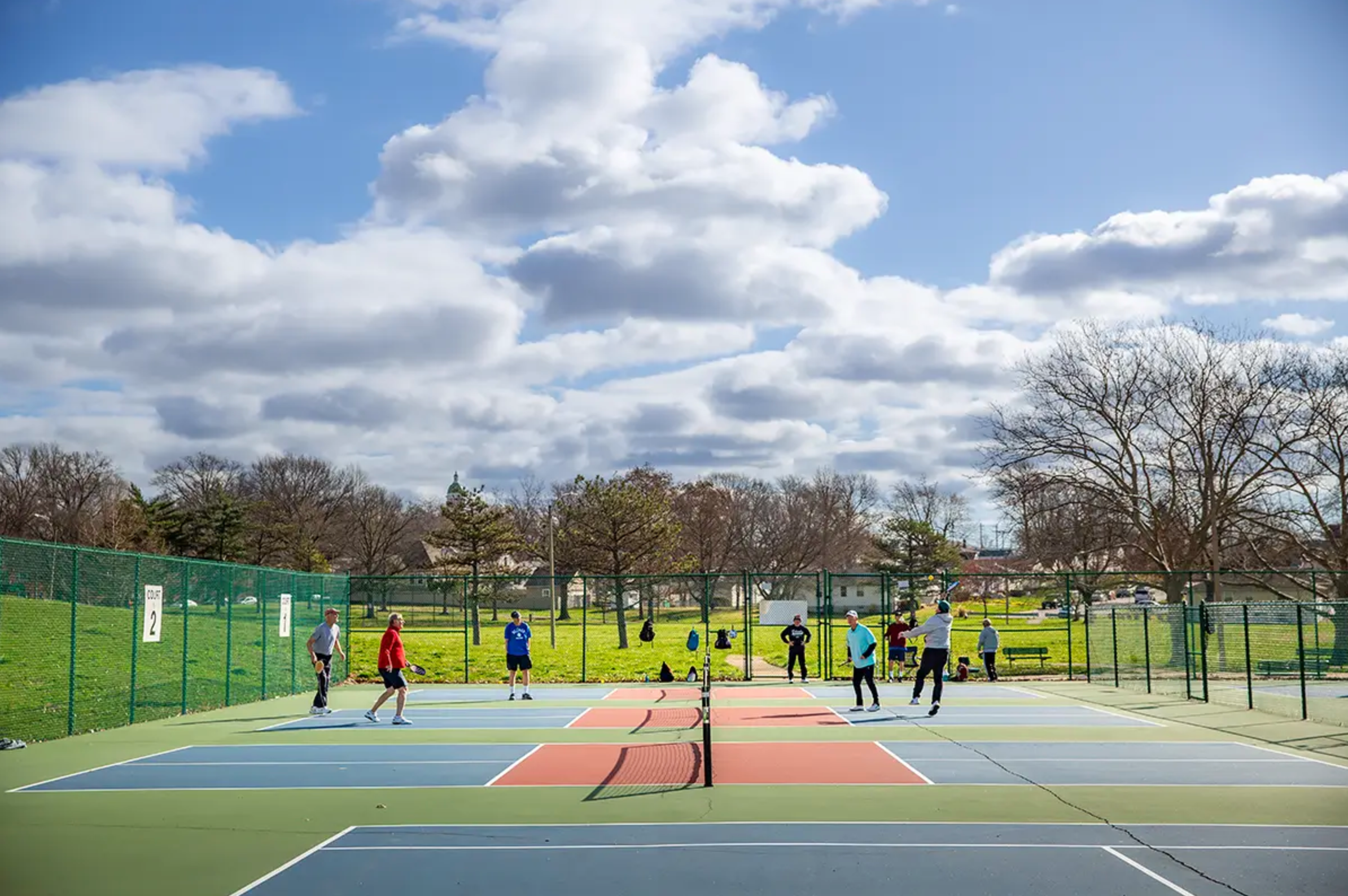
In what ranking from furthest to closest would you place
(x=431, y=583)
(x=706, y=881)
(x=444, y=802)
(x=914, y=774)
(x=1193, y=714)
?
(x=431, y=583) → (x=1193, y=714) → (x=914, y=774) → (x=444, y=802) → (x=706, y=881)

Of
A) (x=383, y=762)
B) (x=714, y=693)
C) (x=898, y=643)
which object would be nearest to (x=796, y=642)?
(x=898, y=643)

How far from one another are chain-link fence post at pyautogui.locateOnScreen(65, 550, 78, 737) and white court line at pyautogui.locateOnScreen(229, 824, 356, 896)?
830 centimetres

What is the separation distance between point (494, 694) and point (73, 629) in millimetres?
11058

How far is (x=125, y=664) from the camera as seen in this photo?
84.2 feet

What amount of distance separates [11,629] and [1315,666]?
98.5 ft

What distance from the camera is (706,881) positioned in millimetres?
8773

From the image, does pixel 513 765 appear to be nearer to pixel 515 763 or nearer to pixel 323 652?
pixel 515 763

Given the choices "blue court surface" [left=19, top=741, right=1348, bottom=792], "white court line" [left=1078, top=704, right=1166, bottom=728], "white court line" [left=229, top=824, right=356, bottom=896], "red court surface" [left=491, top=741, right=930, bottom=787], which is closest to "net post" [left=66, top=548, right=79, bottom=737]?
"blue court surface" [left=19, top=741, right=1348, bottom=792]

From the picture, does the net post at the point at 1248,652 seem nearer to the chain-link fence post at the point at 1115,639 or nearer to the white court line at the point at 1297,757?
the white court line at the point at 1297,757

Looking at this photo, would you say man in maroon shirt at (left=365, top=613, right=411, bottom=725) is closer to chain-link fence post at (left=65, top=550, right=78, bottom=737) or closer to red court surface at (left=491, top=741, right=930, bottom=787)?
red court surface at (left=491, top=741, right=930, bottom=787)

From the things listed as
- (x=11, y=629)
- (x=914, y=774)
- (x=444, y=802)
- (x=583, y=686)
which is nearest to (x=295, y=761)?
(x=444, y=802)

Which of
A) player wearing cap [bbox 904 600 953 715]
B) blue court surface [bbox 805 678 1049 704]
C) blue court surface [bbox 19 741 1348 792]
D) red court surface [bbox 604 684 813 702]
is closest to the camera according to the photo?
blue court surface [bbox 19 741 1348 792]

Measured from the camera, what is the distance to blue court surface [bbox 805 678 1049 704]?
25.4 m

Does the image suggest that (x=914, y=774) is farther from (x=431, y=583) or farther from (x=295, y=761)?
(x=431, y=583)
